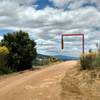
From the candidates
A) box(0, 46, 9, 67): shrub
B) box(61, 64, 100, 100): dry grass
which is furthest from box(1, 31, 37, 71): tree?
box(61, 64, 100, 100): dry grass

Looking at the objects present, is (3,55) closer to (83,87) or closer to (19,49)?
(19,49)

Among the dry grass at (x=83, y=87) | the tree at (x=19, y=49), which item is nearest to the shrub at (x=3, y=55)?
the tree at (x=19, y=49)

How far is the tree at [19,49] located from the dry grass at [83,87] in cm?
1203

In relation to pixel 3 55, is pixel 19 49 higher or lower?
higher

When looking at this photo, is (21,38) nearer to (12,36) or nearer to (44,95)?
(12,36)

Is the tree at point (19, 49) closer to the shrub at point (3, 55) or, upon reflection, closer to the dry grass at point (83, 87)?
the shrub at point (3, 55)

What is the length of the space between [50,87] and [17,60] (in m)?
15.9

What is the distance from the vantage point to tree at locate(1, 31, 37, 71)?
32250 millimetres

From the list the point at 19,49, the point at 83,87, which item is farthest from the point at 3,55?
the point at 83,87

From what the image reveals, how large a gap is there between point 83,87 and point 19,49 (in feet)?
53.7

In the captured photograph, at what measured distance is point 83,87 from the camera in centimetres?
1695

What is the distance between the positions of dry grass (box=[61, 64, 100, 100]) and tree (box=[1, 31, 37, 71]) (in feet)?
39.5

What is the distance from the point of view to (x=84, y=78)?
19.4 m

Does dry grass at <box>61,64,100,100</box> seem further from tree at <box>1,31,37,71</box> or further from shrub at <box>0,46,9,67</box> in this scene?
tree at <box>1,31,37,71</box>
